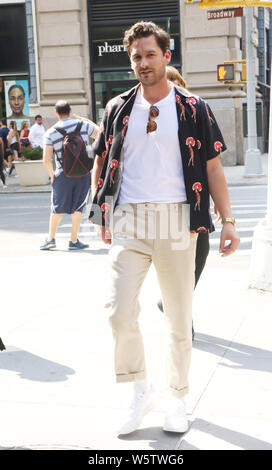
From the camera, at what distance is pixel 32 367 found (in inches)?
201

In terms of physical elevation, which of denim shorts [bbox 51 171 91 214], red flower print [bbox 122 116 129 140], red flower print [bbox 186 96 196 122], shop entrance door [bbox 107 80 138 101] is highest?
shop entrance door [bbox 107 80 138 101]

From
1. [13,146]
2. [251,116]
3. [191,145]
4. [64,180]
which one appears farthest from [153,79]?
[13,146]

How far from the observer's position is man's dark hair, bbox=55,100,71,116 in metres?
9.67

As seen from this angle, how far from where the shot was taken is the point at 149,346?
18.0 feet

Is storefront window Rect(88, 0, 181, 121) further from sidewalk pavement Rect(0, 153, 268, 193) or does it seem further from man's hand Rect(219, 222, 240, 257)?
man's hand Rect(219, 222, 240, 257)

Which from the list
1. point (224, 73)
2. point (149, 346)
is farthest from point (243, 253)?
point (224, 73)

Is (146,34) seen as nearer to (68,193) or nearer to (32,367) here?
(32,367)

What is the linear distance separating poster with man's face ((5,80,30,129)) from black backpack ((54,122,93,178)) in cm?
1747

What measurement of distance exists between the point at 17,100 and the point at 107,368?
76.0ft

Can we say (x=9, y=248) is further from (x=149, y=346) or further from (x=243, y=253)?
(x=149, y=346)

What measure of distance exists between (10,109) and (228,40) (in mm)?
8031

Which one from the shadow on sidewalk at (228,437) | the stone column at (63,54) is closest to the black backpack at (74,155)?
the shadow on sidewalk at (228,437)

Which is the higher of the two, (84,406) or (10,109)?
(10,109)

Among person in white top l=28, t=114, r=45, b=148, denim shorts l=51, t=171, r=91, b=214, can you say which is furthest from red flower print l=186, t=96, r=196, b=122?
person in white top l=28, t=114, r=45, b=148
